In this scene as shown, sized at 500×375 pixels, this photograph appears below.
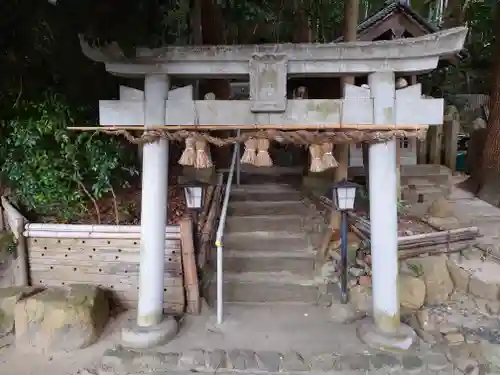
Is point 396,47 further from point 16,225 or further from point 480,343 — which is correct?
point 16,225

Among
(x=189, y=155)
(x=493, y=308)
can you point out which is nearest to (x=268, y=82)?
(x=189, y=155)

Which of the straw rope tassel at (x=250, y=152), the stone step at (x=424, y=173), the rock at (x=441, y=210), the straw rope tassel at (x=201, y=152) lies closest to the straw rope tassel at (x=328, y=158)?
the straw rope tassel at (x=250, y=152)

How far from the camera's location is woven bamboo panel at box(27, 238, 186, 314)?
19.6 feet

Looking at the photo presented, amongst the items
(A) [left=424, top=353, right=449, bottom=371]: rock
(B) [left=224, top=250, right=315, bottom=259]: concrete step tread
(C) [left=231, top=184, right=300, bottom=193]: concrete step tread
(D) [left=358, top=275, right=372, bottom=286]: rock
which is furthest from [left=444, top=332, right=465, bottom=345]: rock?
(C) [left=231, top=184, right=300, bottom=193]: concrete step tread

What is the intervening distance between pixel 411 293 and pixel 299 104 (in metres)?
3.22

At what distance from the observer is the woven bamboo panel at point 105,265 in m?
5.97

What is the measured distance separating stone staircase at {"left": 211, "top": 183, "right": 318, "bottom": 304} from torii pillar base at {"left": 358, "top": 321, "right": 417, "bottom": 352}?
1228 mm

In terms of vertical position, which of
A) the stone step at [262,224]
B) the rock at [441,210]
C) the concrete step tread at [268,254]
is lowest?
the concrete step tread at [268,254]

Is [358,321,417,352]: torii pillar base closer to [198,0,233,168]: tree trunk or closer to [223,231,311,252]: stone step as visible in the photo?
[223,231,311,252]: stone step

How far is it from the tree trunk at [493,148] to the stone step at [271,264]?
20.2ft

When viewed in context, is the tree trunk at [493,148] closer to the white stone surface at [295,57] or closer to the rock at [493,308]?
the rock at [493,308]

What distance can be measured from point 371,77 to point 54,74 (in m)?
4.45

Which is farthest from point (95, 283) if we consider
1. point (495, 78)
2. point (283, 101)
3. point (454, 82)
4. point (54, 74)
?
point (454, 82)

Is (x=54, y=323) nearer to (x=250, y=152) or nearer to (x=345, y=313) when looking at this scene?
(x=250, y=152)
